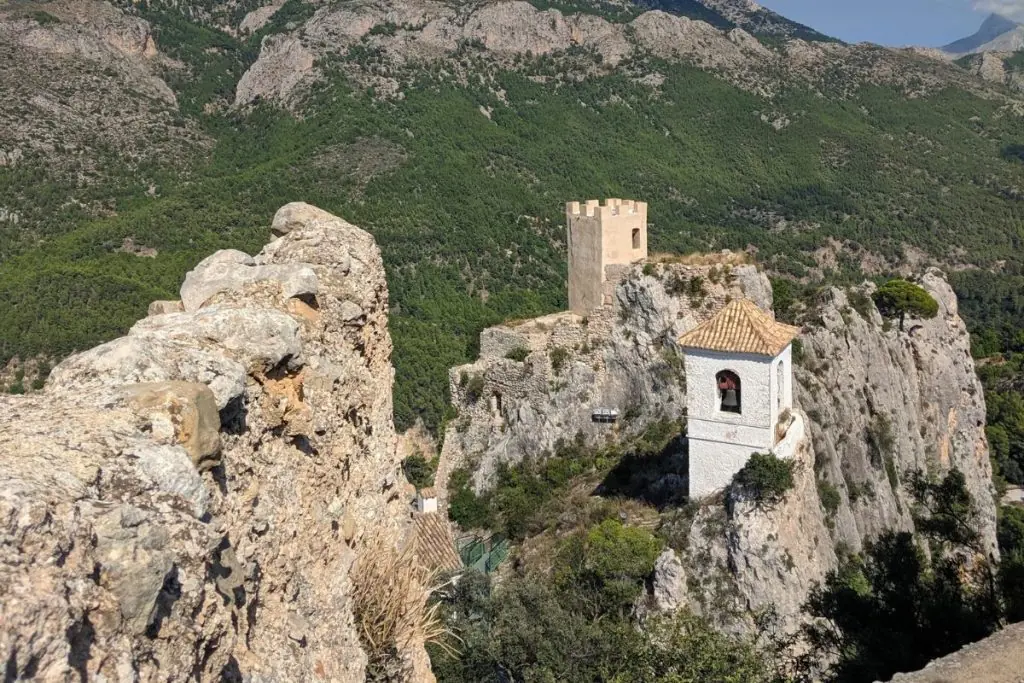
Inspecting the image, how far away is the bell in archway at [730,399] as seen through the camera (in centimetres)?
1612

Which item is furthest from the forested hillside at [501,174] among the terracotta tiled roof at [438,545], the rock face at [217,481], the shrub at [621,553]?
the rock face at [217,481]

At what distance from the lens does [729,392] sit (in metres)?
16.2

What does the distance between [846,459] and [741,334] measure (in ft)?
23.3

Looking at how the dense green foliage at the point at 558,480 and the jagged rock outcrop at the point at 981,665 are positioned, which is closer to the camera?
the jagged rock outcrop at the point at 981,665

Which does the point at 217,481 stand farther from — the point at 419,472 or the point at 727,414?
the point at 419,472

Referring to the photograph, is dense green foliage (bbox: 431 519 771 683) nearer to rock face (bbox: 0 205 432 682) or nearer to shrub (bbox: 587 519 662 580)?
shrub (bbox: 587 519 662 580)

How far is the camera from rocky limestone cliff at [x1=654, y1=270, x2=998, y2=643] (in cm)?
1427

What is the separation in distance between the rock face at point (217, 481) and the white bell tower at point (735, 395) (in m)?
10.7

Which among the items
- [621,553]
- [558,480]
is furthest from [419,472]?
[621,553]

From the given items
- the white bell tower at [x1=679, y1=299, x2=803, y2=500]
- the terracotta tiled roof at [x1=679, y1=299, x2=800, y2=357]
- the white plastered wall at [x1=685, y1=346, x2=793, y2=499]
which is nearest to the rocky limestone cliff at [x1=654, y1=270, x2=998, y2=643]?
the white bell tower at [x1=679, y1=299, x2=803, y2=500]

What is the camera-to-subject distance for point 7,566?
7.61 feet

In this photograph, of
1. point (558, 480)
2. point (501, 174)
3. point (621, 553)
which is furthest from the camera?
point (501, 174)

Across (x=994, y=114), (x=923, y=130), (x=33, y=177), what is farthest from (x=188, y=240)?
(x=994, y=114)

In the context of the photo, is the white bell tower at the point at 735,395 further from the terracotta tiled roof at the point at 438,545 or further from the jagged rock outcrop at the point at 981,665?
the jagged rock outcrop at the point at 981,665
